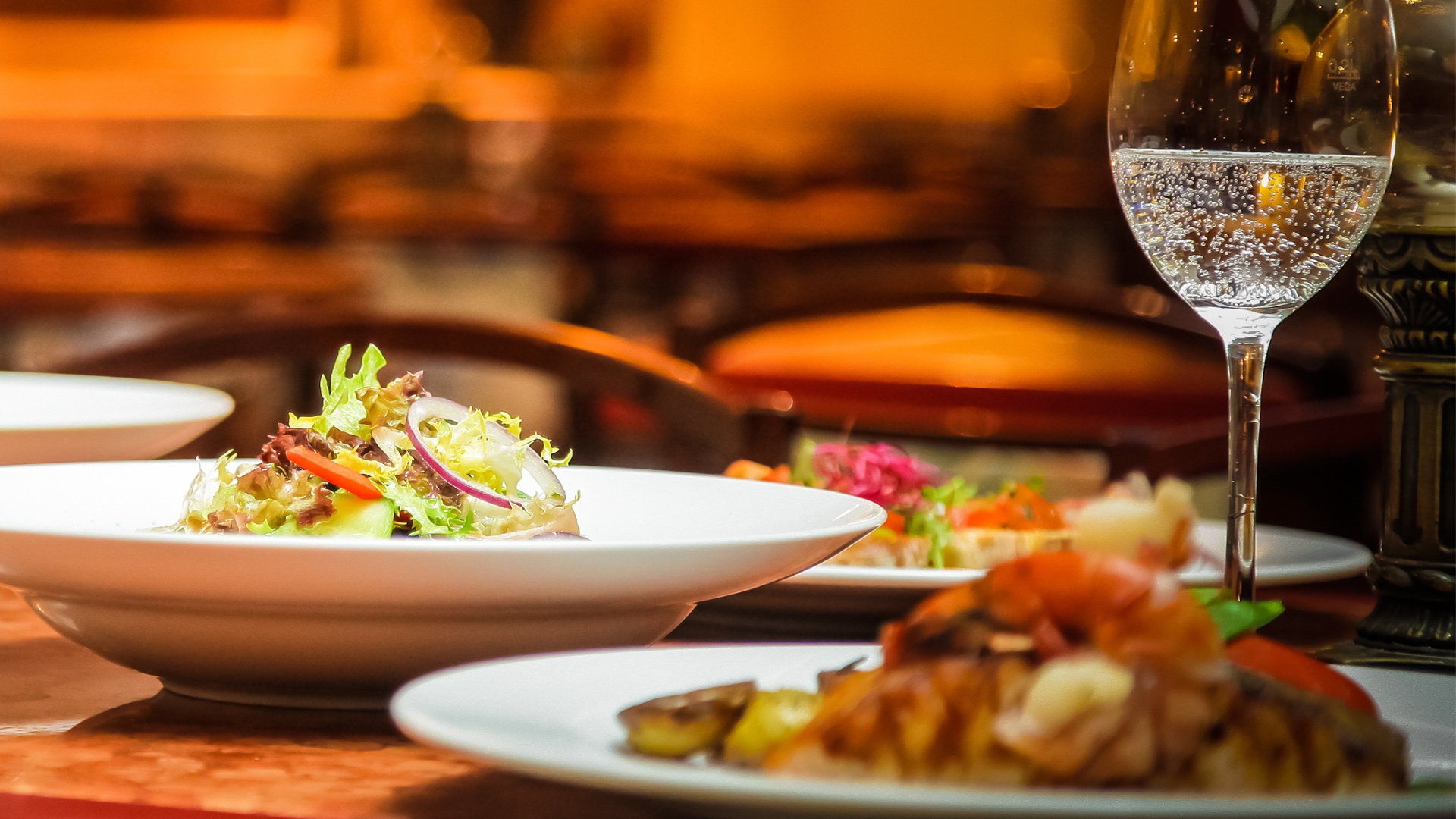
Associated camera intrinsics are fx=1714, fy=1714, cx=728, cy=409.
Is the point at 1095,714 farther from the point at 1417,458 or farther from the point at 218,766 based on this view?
the point at 1417,458

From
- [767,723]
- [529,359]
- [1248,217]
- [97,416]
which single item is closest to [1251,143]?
[1248,217]

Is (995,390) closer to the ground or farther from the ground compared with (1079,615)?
closer to the ground

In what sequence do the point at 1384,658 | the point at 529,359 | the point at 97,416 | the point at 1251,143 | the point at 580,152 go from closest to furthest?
the point at 1251,143 < the point at 1384,658 < the point at 97,416 < the point at 529,359 < the point at 580,152

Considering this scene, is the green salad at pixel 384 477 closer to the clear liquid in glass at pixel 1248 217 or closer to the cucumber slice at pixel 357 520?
the cucumber slice at pixel 357 520

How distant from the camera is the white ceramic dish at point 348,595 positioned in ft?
1.70

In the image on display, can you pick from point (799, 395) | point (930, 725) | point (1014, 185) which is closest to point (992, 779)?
point (930, 725)

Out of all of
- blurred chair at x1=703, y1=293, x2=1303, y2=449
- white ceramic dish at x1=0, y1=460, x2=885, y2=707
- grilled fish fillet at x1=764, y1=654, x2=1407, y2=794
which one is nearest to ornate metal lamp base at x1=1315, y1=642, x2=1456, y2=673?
white ceramic dish at x1=0, y1=460, x2=885, y2=707

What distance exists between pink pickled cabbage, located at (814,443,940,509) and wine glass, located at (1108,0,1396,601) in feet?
1.20

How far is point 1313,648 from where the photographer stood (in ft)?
2.57

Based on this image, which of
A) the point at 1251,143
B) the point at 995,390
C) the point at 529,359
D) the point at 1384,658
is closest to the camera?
the point at 1251,143

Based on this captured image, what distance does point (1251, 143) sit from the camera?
0.61 metres

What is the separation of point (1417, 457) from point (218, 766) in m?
0.51

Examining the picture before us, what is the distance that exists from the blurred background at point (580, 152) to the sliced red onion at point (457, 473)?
164 inches

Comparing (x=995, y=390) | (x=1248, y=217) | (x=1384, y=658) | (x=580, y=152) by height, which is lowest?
(x=995, y=390)
